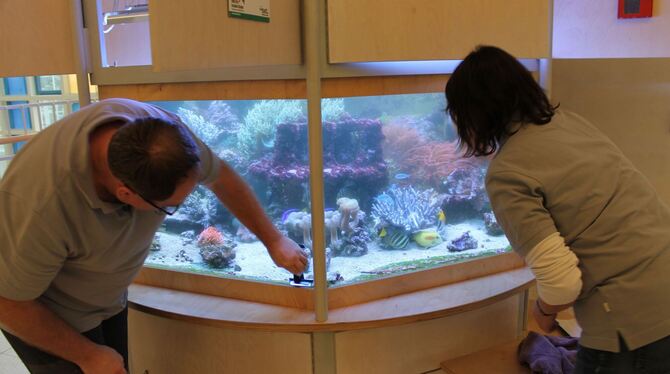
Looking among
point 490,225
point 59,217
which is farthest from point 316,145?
point 490,225

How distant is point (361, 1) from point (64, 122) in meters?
0.87

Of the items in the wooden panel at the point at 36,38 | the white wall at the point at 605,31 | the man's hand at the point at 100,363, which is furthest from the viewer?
the white wall at the point at 605,31

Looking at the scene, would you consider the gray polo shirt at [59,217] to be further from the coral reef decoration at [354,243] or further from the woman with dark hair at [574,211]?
the woman with dark hair at [574,211]

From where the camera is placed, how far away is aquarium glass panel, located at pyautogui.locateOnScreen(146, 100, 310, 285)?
183 centimetres

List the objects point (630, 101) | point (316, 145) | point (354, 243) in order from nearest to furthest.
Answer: point (316, 145) < point (354, 243) < point (630, 101)

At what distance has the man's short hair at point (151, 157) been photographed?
115 cm

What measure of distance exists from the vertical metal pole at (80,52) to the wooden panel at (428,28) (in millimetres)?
890

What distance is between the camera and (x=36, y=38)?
6.29ft

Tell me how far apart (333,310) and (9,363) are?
1.90m

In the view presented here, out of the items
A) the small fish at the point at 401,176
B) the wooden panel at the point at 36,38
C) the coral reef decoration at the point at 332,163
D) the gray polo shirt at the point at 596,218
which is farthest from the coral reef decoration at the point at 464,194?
the wooden panel at the point at 36,38

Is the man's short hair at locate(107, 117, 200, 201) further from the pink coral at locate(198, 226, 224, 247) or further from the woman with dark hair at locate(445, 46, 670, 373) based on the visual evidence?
the pink coral at locate(198, 226, 224, 247)

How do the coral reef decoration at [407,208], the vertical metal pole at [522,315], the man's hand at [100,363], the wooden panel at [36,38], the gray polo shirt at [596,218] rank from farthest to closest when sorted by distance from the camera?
the vertical metal pole at [522,315] < the coral reef decoration at [407,208] < the wooden panel at [36,38] < the man's hand at [100,363] < the gray polo shirt at [596,218]

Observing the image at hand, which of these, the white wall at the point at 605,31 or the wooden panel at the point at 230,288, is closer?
the wooden panel at the point at 230,288

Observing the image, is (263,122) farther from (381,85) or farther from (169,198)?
(169,198)
